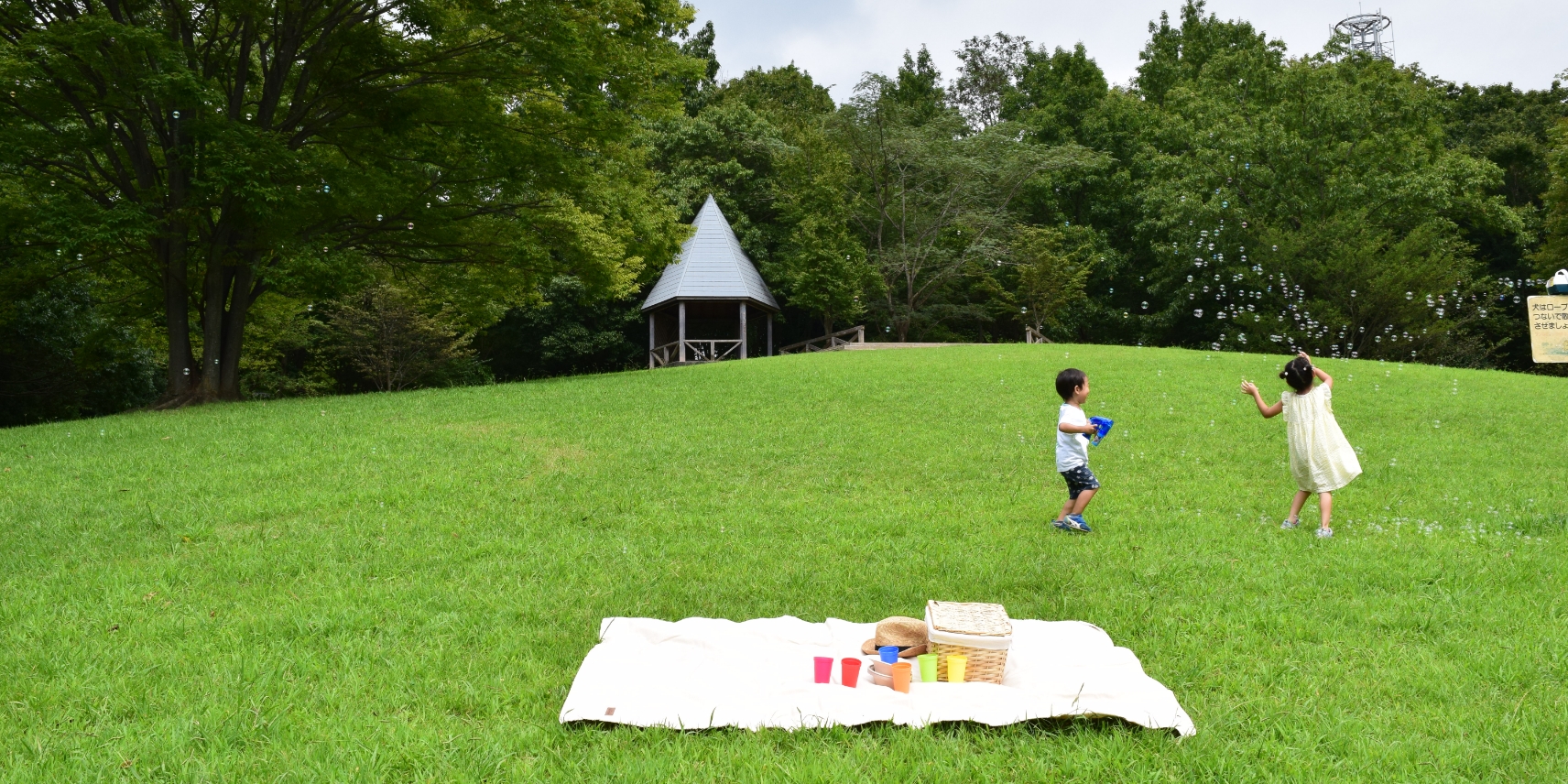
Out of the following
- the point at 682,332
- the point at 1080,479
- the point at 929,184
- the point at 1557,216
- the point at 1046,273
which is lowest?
the point at 1080,479

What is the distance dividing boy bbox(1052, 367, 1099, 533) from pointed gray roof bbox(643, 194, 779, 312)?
2197cm

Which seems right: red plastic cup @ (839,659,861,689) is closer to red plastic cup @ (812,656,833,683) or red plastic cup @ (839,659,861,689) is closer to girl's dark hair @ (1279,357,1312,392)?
red plastic cup @ (812,656,833,683)

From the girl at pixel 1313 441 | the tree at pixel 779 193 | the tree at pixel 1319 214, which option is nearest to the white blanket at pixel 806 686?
the girl at pixel 1313 441

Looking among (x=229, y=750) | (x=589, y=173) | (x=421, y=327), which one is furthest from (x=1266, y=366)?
(x=421, y=327)

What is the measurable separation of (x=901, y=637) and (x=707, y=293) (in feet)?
81.2

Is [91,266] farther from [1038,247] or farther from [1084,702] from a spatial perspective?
[1038,247]

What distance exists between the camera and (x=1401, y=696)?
12.2 feet

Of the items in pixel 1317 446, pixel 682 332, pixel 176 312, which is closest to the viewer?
pixel 1317 446

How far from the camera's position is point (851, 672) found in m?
3.72

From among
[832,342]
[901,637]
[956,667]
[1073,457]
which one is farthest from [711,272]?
[956,667]

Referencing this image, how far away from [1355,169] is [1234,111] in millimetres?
5371

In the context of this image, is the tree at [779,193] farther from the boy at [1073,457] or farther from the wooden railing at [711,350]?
the boy at [1073,457]

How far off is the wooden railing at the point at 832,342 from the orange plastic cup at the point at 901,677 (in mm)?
24034

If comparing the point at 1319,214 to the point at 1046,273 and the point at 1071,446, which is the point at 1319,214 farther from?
the point at 1071,446
